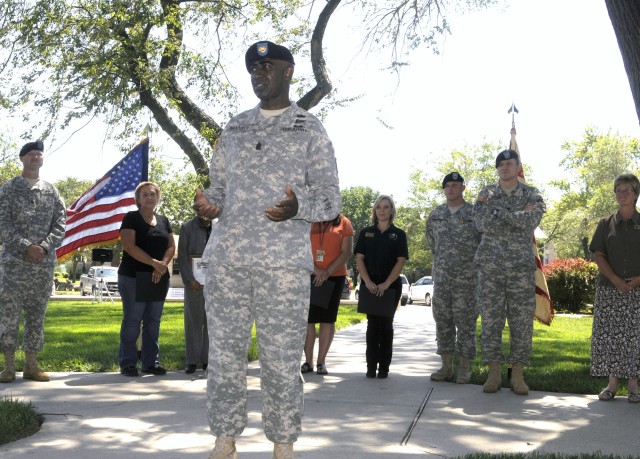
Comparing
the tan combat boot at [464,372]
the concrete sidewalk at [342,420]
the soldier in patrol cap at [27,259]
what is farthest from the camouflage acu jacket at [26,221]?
the tan combat boot at [464,372]

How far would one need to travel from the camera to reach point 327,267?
8.78 metres

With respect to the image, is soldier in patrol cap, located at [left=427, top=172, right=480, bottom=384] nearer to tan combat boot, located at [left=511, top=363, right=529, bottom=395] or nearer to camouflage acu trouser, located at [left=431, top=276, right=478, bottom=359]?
camouflage acu trouser, located at [left=431, top=276, right=478, bottom=359]

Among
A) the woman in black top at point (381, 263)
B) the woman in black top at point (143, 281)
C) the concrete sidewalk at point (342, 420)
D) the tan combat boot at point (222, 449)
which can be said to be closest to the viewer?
the tan combat boot at point (222, 449)

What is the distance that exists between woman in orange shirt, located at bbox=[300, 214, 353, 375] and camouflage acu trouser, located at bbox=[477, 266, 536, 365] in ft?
6.25

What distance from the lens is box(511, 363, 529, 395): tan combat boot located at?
7.30 m

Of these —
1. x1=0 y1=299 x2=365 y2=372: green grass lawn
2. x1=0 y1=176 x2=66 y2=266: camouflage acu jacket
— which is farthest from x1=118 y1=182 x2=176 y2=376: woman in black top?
x1=0 y1=176 x2=66 y2=266: camouflage acu jacket

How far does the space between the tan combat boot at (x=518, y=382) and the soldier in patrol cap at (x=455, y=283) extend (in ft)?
2.31

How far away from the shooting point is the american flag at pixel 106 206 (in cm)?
1002

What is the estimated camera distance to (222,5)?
61.7 ft

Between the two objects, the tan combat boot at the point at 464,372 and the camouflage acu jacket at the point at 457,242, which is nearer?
the tan combat boot at the point at 464,372

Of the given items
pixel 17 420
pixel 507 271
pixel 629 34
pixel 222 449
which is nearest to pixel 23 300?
pixel 17 420

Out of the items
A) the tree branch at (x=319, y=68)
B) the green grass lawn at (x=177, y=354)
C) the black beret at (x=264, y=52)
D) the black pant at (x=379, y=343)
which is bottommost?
the green grass lawn at (x=177, y=354)

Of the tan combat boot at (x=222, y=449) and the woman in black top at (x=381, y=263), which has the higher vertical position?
the woman in black top at (x=381, y=263)

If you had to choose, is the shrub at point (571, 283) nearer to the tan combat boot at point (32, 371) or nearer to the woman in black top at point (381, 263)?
the woman in black top at point (381, 263)
